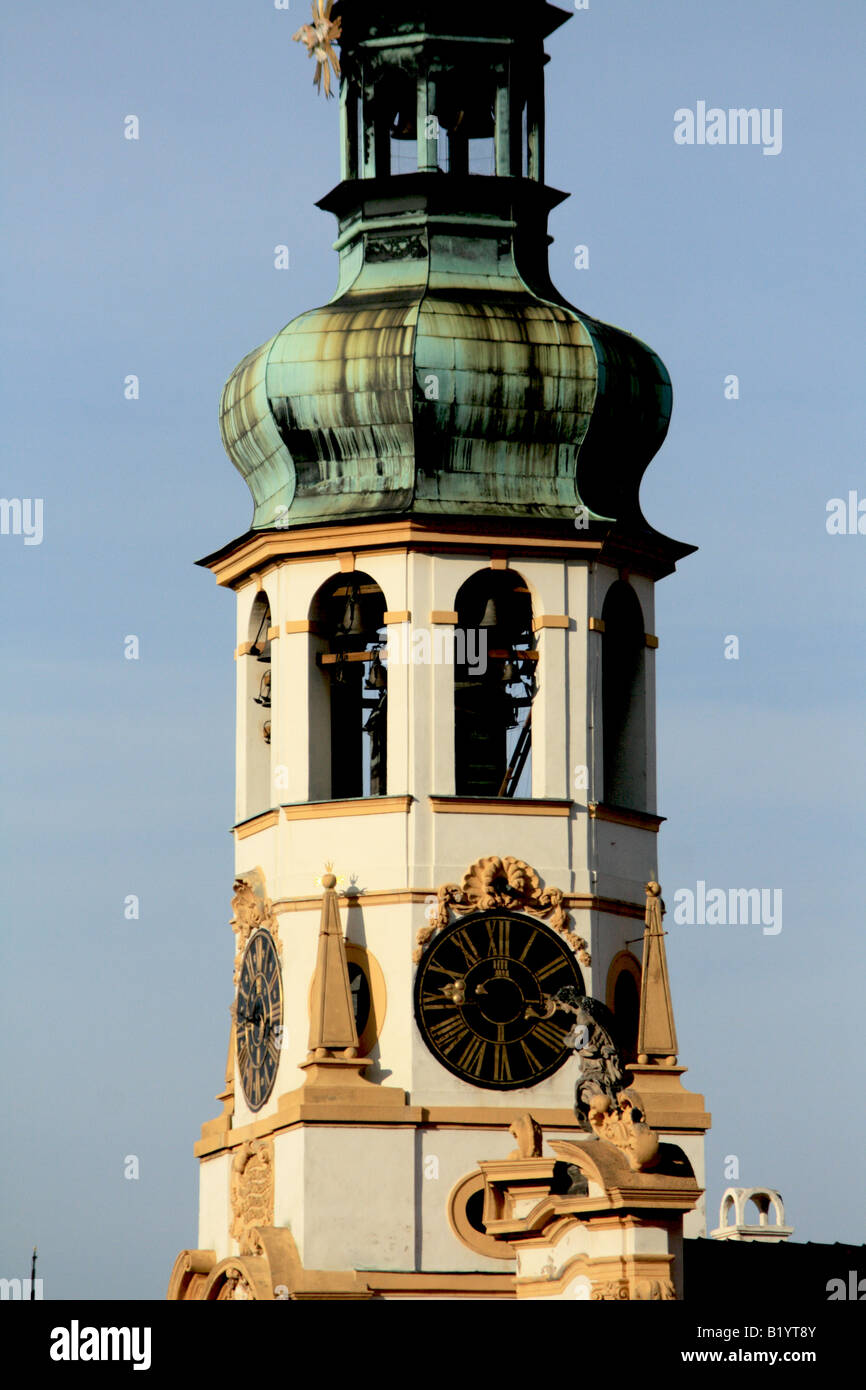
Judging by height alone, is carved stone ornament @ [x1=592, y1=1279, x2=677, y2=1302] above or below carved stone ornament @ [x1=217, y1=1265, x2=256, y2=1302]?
below

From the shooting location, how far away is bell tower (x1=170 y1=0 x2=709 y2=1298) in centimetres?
5700

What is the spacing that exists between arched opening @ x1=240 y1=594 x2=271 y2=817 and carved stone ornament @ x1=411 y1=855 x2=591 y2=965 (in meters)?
3.16

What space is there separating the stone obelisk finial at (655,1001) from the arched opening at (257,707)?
4.75m

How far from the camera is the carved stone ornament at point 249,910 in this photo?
58.9m

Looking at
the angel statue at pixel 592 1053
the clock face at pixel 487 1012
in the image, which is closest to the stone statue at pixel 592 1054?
the angel statue at pixel 592 1053

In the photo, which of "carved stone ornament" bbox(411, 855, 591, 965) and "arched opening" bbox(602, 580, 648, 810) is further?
"arched opening" bbox(602, 580, 648, 810)

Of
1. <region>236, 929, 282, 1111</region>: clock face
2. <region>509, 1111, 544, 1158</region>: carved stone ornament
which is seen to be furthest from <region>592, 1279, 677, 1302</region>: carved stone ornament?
<region>236, 929, 282, 1111</region>: clock face

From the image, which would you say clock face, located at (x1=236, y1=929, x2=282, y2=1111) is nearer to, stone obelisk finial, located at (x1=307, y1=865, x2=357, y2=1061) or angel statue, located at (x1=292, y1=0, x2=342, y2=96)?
stone obelisk finial, located at (x1=307, y1=865, x2=357, y2=1061)

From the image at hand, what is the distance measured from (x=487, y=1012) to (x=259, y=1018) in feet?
9.18

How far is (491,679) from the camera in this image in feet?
194

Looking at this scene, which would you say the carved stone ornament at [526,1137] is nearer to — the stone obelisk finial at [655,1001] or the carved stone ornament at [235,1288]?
the stone obelisk finial at [655,1001]

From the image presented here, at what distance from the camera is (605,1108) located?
53.5 metres
